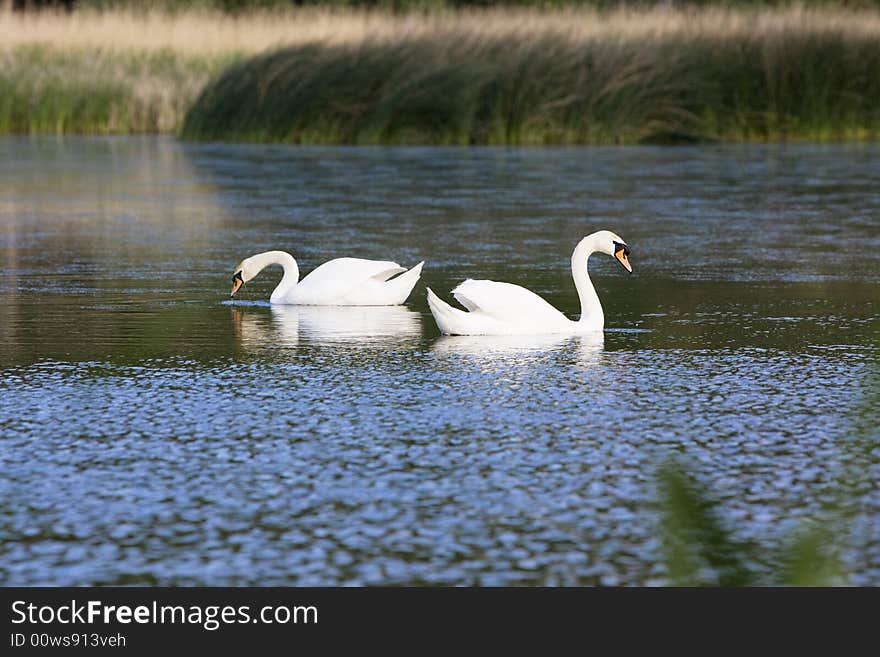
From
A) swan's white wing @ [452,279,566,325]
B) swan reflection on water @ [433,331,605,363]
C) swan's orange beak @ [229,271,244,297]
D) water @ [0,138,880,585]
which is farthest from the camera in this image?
swan's orange beak @ [229,271,244,297]

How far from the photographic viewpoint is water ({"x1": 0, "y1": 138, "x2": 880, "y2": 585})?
4.76 meters

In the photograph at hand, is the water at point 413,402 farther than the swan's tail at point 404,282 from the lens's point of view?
No

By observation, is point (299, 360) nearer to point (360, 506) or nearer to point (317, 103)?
point (360, 506)

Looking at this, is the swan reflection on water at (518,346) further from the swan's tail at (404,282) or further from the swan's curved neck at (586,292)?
the swan's tail at (404,282)

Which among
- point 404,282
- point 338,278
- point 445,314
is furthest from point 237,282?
point 445,314

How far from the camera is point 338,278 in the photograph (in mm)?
9609

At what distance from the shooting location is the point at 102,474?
5.56m

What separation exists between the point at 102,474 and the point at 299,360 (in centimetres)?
233

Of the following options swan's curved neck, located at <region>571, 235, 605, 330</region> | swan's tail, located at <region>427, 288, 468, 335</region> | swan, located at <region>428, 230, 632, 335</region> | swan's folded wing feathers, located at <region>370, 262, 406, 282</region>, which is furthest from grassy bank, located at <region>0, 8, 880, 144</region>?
swan's tail, located at <region>427, 288, 468, 335</region>

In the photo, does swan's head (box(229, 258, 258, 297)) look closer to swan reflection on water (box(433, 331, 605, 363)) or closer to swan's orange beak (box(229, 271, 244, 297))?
swan's orange beak (box(229, 271, 244, 297))

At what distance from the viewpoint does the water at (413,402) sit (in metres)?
4.76

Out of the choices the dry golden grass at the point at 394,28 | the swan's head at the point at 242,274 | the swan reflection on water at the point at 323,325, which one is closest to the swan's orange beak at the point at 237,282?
the swan's head at the point at 242,274

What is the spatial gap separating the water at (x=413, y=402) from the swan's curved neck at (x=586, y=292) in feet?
0.48
